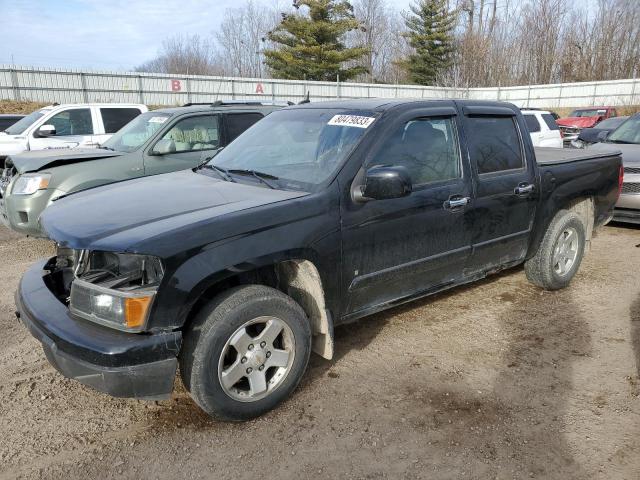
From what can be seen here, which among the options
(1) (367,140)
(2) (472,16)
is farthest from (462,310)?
(2) (472,16)

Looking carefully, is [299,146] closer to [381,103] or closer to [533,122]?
[381,103]

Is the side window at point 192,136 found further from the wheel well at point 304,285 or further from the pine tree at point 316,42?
the pine tree at point 316,42

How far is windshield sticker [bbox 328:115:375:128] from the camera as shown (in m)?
3.46

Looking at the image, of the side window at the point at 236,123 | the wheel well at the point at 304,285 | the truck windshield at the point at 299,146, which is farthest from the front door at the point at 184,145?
the wheel well at the point at 304,285

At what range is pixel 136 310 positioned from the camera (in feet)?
8.04

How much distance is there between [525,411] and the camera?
9.97 ft

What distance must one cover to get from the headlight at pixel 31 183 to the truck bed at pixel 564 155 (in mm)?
5341

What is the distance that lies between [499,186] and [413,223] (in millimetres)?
1041

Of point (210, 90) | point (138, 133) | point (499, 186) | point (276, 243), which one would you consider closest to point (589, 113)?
point (210, 90)

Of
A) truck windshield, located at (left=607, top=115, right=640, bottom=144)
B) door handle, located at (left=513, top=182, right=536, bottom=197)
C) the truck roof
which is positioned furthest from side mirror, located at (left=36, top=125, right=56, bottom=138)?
truck windshield, located at (left=607, top=115, right=640, bottom=144)

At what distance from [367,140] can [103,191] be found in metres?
1.86

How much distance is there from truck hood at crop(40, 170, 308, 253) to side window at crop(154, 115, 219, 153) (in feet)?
10.5

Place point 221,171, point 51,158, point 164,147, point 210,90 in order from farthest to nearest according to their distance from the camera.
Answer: point 210,90 < point 164,147 < point 51,158 < point 221,171

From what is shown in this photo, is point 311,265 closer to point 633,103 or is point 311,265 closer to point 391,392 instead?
point 391,392
